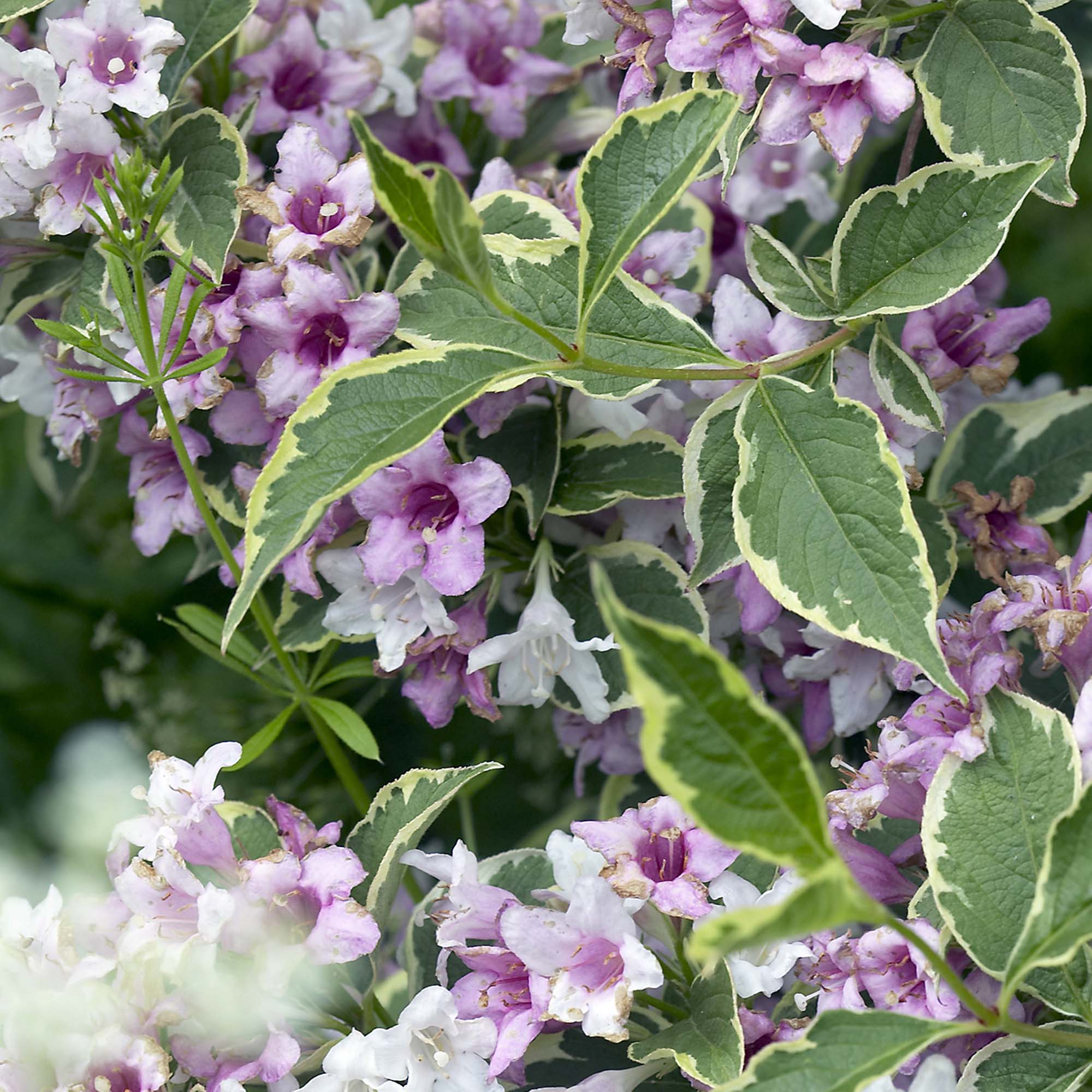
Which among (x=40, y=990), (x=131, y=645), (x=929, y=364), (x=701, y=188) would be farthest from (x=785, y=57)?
(x=131, y=645)

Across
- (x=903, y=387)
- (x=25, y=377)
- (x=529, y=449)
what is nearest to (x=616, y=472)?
(x=529, y=449)

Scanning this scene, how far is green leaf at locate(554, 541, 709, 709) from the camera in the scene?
0.71m

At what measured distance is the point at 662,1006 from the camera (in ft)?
1.95

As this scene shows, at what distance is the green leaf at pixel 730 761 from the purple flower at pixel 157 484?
0.47 meters

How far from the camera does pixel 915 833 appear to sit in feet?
2.19

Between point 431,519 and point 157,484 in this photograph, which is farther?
point 157,484

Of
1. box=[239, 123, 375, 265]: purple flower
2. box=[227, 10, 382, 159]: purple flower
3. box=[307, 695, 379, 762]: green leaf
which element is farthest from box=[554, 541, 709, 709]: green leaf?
box=[227, 10, 382, 159]: purple flower

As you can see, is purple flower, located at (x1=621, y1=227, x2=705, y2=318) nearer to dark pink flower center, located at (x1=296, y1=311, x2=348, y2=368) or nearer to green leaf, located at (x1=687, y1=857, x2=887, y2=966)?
dark pink flower center, located at (x1=296, y1=311, x2=348, y2=368)

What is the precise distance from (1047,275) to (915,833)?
2.59 ft

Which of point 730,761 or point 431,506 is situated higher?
point 730,761

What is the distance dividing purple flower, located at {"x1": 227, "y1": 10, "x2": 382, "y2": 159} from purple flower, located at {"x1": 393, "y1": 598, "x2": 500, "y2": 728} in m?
0.33

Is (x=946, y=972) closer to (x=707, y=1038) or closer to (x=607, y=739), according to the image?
(x=707, y=1038)

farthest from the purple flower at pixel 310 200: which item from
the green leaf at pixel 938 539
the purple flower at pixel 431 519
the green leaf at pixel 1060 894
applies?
the green leaf at pixel 1060 894

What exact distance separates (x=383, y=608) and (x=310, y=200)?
0.72ft
